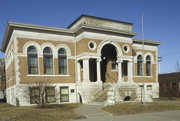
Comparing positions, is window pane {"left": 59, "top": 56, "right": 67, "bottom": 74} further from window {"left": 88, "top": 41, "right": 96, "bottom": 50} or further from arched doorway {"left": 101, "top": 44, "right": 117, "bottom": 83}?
arched doorway {"left": 101, "top": 44, "right": 117, "bottom": 83}

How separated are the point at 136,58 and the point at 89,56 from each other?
411 inches

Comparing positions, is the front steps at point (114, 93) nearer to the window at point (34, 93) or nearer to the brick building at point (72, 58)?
the brick building at point (72, 58)

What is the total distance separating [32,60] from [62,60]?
12.0ft

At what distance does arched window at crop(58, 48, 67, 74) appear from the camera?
886 inches

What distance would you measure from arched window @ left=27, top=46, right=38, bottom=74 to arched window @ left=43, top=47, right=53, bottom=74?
3.49ft

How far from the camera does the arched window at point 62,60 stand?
22516mm

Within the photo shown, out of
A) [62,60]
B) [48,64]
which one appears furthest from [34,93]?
[62,60]

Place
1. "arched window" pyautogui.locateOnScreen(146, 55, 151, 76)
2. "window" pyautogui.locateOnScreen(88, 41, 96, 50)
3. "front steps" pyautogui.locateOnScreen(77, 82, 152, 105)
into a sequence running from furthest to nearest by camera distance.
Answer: "arched window" pyautogui.locateOnScreen(146, 55, 151, 76) < "window" pyautogui.locateOnScreen(88, 41, 96, 50) < "front steps" pyautogui.locateOnScreen(77, 82, 152, 105)

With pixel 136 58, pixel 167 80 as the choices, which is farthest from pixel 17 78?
pixel 167 80

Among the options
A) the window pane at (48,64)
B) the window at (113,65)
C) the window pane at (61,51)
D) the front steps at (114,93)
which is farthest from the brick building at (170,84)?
the window pane at (48,64)

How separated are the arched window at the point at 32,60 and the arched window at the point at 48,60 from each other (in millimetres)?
1064

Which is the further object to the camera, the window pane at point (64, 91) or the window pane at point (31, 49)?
the window pane at point (64, 91)

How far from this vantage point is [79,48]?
22.5m

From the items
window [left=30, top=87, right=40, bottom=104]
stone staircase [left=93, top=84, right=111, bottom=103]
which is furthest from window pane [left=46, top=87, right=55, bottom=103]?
stone staircase [left=93, top=84, right=111, bottom=103]
